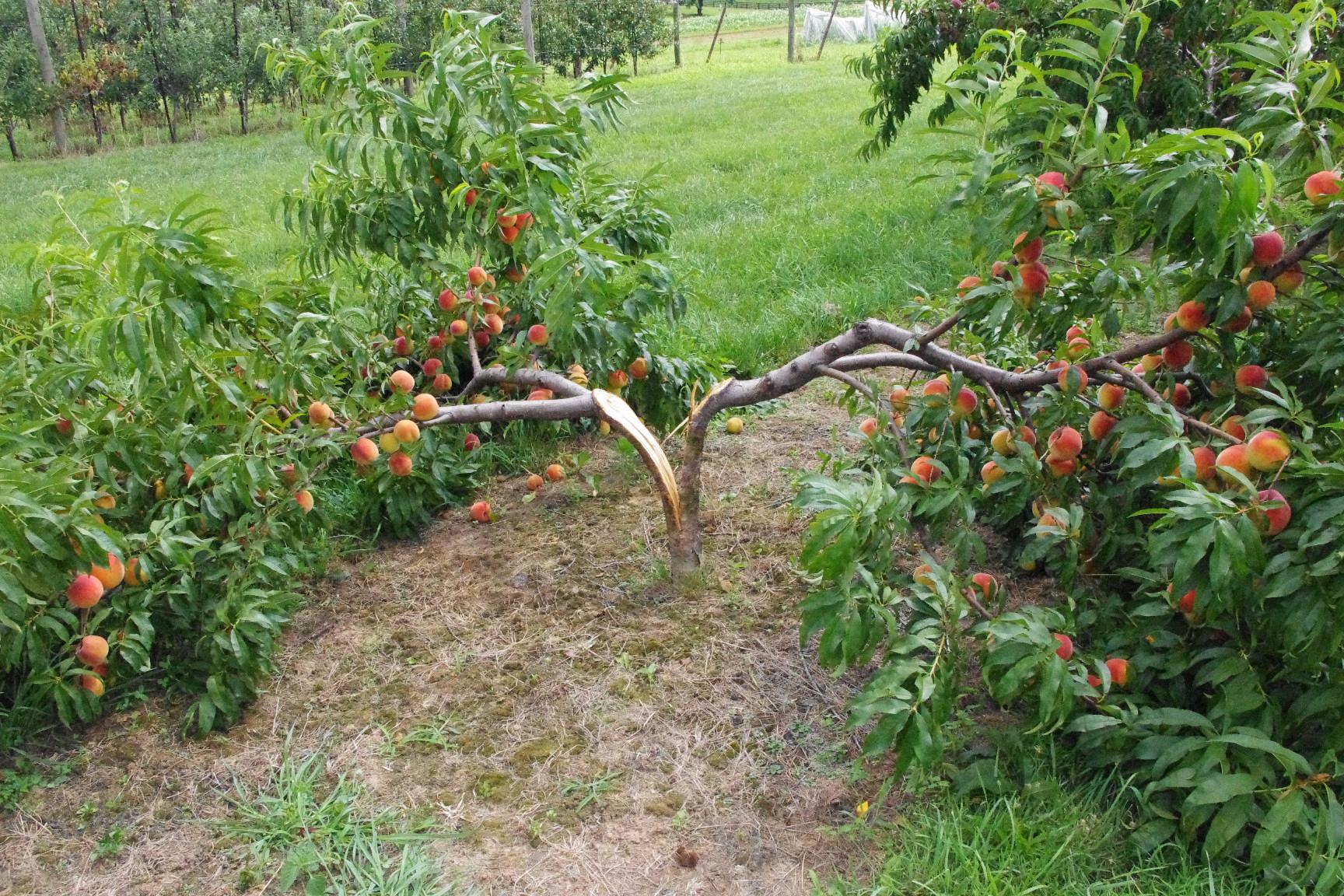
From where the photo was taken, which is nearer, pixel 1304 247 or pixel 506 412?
pixel 1304 247

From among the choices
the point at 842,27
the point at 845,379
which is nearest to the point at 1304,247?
the point at 845,379

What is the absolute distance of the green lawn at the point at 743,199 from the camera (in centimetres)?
470

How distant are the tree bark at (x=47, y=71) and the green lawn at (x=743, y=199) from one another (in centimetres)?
114

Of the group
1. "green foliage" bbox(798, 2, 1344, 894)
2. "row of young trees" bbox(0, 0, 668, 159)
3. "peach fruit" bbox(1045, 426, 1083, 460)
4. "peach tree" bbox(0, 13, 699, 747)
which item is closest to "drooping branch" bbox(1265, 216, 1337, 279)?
"green foliage" bbox(798, 2, 1344, 894)

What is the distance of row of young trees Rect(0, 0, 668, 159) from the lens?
1567cm

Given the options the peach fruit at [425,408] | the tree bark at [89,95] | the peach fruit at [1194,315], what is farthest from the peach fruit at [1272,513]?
the tree bark at [89,95]

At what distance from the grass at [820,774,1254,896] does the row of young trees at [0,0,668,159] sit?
1600 cm

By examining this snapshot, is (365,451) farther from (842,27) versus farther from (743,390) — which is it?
(842,27)

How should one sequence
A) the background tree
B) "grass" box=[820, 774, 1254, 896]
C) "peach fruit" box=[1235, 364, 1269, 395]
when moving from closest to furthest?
1. "grass" box=[820, 774, 1254, 896]
2. "peach fruit" box=[1235, 364, 1269, 395]
3. the background tree

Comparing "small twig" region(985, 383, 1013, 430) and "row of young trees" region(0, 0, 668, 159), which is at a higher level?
"row of young trees" region(0, 0, 668, 159)

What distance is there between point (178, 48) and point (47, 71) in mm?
2376

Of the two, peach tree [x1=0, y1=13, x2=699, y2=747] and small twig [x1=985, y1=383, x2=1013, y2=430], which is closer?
peach tree [x1=0, y1=13, x2=699, y2=747]

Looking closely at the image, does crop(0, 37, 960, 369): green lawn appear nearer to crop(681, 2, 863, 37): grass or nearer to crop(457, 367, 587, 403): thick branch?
crop(457, 367, 587, 403): thick branch

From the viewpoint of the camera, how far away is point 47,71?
14.9 m
